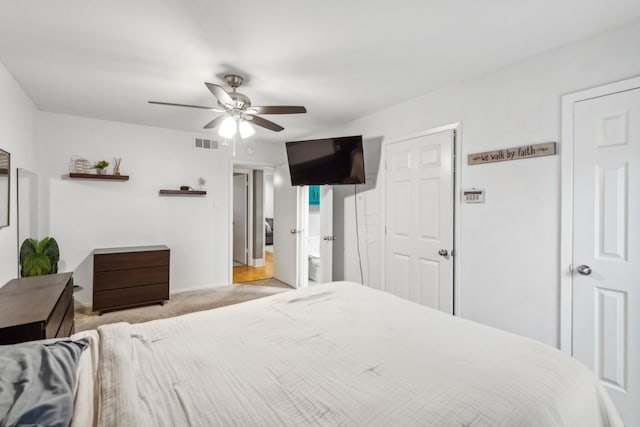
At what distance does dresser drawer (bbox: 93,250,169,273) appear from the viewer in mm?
3535

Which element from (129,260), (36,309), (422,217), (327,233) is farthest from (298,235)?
(36,309)

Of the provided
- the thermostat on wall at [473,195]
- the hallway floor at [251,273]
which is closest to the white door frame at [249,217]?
the hallway floor at [251,273]

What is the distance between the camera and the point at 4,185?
2408 mm

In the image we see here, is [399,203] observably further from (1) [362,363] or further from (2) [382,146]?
(1) [362,363]

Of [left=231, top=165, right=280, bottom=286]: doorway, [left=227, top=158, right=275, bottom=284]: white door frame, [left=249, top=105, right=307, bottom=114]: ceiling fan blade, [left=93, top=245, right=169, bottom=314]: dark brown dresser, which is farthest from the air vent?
[left=249, top=105, right=307, bottom=114]: ceiling fan blade

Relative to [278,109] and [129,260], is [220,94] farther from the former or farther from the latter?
[129,260]

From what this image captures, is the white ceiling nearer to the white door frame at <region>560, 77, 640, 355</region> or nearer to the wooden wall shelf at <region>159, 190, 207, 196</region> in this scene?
the white door frame at <region>560, 77, 640, 355</region>

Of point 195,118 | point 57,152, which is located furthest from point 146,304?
point 195,118

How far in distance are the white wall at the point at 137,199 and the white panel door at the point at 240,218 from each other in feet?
4.93

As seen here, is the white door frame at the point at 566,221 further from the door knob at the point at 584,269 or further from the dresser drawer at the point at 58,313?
the dresser drawer at the point at 58,313

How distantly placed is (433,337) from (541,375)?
16.7 inches

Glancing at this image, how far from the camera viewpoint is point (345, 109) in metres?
3.45

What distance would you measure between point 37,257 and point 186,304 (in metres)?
1.60

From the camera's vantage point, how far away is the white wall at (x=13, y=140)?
7.93 feet
